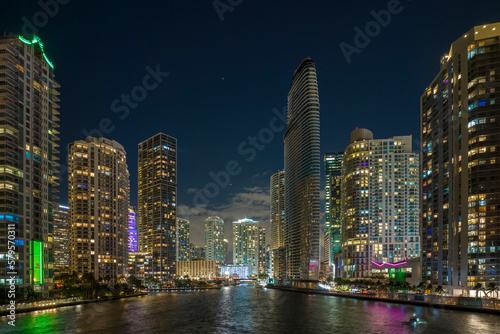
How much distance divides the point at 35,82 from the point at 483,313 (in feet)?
529

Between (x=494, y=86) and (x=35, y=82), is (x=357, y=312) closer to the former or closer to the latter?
(x=494, y=86)

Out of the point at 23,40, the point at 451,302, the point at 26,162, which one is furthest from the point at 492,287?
the point at 23,40

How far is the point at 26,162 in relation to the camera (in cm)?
14475

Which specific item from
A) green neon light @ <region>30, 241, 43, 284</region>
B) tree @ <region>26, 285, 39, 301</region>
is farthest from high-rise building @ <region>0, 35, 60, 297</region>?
tree @ <region>26, 285, 39, 301</region>

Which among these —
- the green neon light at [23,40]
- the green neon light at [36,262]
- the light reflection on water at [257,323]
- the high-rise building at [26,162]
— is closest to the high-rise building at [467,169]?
the light reflection on water at [257,323]

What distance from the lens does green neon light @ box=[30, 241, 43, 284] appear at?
454 feet

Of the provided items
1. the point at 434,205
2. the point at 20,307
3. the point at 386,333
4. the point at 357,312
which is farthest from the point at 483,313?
the point at 20,307

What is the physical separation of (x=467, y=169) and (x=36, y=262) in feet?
508

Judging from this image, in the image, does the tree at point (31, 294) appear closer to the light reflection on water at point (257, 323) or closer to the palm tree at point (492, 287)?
the light reflection on water at point (257, 323)

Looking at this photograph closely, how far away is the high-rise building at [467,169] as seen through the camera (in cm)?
14575

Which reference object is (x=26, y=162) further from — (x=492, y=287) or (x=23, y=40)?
(x=492, y=287)

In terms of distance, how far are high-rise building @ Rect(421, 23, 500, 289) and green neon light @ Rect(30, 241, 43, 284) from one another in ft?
477

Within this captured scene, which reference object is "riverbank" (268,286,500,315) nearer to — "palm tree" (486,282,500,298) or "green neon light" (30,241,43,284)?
"palm tree" (486,282,500,298)

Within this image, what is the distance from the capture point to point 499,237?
5605 inches
